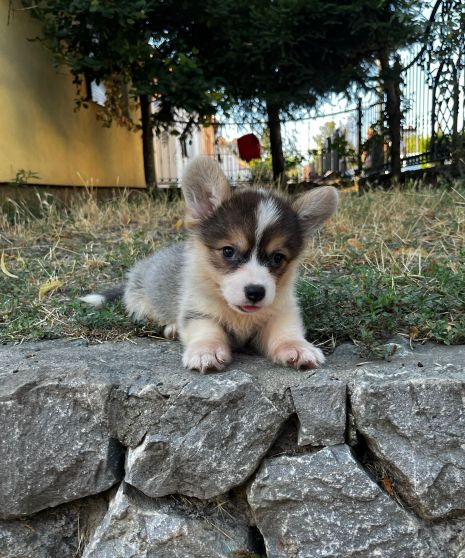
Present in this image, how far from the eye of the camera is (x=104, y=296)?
11.5 ft

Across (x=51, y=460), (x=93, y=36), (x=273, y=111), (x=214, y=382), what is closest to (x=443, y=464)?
(x=214, y=382)

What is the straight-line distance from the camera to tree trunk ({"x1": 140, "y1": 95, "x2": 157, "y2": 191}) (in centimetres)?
959

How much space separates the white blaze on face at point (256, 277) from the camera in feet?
7.56

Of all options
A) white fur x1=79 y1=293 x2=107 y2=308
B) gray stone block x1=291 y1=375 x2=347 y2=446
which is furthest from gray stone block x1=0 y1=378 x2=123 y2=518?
white fur x1=79 y1=293 x2=107 y2=308

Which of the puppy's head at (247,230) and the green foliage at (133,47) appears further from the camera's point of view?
the green foliage at (133,47)

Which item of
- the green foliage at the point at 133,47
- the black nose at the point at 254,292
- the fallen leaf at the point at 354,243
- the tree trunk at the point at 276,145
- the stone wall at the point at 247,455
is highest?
the green foliage at the point at 133,47

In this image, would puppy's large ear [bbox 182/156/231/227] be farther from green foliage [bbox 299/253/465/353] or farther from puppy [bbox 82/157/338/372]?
green foliage [bbox 299/253/465/353]

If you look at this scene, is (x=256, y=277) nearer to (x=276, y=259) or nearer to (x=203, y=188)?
(x=276, y=259)

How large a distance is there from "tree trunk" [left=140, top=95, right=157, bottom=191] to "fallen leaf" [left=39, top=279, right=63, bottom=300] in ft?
18.8

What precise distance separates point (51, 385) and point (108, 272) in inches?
87.3

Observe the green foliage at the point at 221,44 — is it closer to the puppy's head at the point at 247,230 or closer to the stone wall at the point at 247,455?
the puppy's head at the point at 247,230

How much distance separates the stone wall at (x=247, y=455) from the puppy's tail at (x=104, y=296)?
106 centimetres

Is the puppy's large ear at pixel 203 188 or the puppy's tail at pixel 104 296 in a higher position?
the puppy's large ear at pixel 203 188

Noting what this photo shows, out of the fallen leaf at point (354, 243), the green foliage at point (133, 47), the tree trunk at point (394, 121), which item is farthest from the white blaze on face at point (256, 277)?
the tree trunk at point (394, 121)
